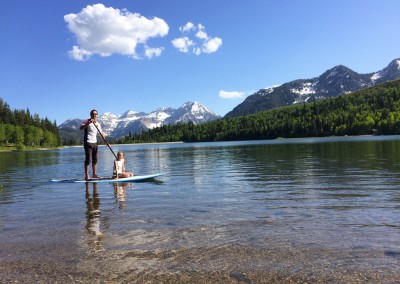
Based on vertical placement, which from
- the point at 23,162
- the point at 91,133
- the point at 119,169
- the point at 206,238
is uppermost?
the point at 91,133

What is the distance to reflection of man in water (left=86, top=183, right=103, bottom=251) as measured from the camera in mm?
10305

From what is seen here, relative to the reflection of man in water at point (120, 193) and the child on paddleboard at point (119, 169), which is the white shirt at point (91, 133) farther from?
the reflection of man in water at point (120, 193)

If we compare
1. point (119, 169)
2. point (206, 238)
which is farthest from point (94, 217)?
point (119, 169)

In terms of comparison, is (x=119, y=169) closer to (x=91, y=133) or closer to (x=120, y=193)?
(x=91, y=133)

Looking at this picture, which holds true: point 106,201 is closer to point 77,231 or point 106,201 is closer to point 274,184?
point 77,231

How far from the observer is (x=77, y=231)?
11.5 metres

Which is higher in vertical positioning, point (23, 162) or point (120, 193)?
point (23, 162)

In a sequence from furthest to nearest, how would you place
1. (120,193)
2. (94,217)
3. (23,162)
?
(23,162) < (120,193) < (94,217)

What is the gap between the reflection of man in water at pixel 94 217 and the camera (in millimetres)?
10305

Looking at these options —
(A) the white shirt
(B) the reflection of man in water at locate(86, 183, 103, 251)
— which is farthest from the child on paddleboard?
(B) the reflection of man in water at locate(86, 183, 103, 251)

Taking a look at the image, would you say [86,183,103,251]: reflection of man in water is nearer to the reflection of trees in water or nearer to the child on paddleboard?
the child on paddleboard

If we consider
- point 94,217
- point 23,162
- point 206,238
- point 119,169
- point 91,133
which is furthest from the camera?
point 23,162

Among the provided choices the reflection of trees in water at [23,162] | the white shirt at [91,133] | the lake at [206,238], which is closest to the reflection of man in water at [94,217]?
the lake at [206,238]

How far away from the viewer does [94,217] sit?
536 inches
